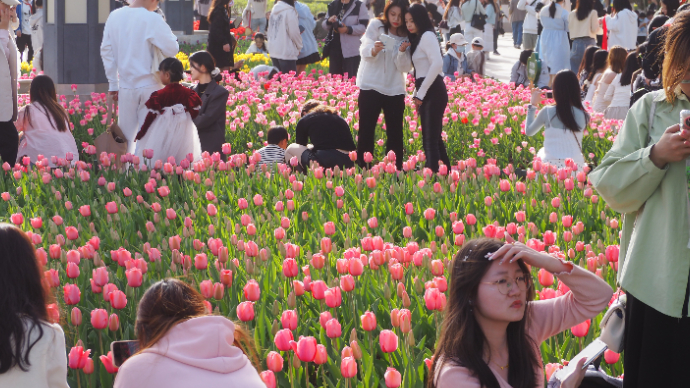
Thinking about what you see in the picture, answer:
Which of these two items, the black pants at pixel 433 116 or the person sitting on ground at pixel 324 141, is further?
the black pants at pixel 433 116

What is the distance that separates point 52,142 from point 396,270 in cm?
479

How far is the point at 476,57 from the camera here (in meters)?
15.5

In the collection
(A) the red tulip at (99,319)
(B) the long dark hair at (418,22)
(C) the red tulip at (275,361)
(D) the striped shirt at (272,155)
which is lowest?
(D) the striped shirt at (272,155)

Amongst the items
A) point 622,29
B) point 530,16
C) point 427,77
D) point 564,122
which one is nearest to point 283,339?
point 564,122

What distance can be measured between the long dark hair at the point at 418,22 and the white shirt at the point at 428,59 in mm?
40

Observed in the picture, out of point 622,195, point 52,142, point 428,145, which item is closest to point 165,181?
point 52,142

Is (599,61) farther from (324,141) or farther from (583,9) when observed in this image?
(324,141)

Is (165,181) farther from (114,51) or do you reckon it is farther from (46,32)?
(46,32)

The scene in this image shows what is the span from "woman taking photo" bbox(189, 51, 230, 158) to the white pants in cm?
39

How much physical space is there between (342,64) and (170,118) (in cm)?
682

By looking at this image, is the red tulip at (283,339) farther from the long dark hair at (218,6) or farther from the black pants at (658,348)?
the long dark hair at (218,6)

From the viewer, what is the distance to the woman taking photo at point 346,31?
12.6 meters

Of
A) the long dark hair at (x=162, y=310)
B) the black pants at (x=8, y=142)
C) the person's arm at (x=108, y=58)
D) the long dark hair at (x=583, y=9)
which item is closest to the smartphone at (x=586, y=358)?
the long dark hair at (x=162, y=310)

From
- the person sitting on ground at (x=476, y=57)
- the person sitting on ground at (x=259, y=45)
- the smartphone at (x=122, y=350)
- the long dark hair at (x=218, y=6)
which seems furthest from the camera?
the person sitting on ground at (x=259, y=45)
